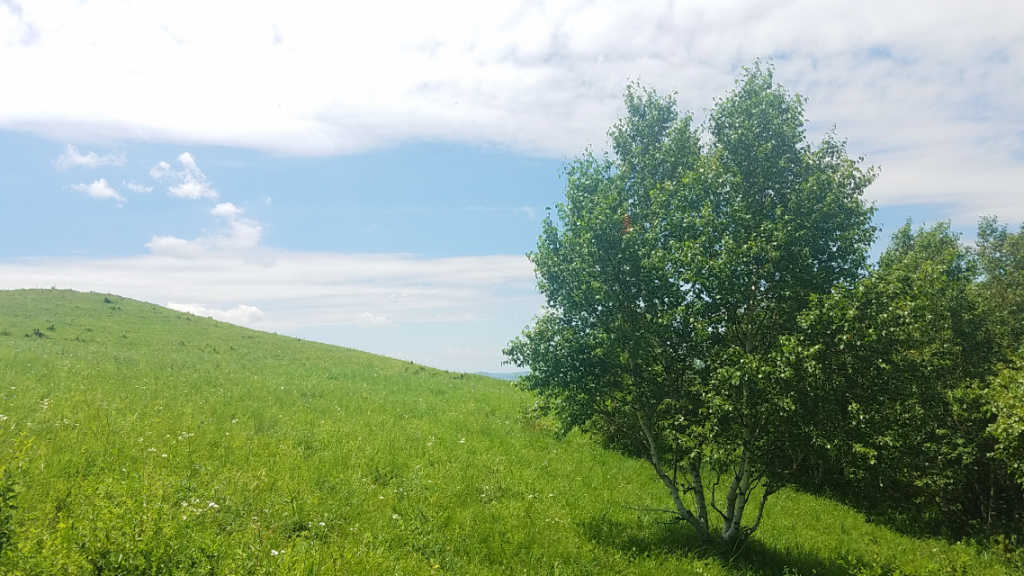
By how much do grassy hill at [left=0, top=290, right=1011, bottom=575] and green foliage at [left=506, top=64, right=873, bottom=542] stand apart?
11.5 ft

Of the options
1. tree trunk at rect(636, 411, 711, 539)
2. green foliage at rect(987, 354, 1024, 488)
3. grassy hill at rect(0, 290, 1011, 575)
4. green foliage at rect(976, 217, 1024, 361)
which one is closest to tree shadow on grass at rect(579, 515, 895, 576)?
grassy hill at rect(0, 290, 1011, 575)

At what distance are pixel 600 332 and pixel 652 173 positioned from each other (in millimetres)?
5767

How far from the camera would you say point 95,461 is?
43.5ft

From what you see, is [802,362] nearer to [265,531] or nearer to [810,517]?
[265,531]

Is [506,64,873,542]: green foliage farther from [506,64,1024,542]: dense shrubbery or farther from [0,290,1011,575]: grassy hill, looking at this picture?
[0,290,1011,575]: grassy hill

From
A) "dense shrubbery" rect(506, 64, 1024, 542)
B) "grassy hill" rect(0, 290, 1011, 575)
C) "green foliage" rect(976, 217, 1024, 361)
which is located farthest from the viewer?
"green foliage" rect(976, 217, 1024, 361)

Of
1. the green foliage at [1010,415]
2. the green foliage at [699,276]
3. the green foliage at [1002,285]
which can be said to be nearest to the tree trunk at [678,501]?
the green foliage at [699,276]

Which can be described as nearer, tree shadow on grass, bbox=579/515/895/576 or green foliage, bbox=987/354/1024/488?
tree shadow on grass, bbox=579/515/895/576

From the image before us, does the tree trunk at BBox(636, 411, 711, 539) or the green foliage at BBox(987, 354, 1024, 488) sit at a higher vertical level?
the green foliage at BBox(987, 354, 1024, 488)

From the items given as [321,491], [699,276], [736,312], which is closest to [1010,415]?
[736,312]

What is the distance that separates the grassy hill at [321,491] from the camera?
1010 cm

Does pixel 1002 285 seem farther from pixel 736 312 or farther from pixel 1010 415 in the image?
pixel 736 312

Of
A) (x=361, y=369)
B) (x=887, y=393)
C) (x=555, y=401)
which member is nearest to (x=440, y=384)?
(x=361, y=369)

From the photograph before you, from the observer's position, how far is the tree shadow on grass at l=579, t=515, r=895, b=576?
15.5m
